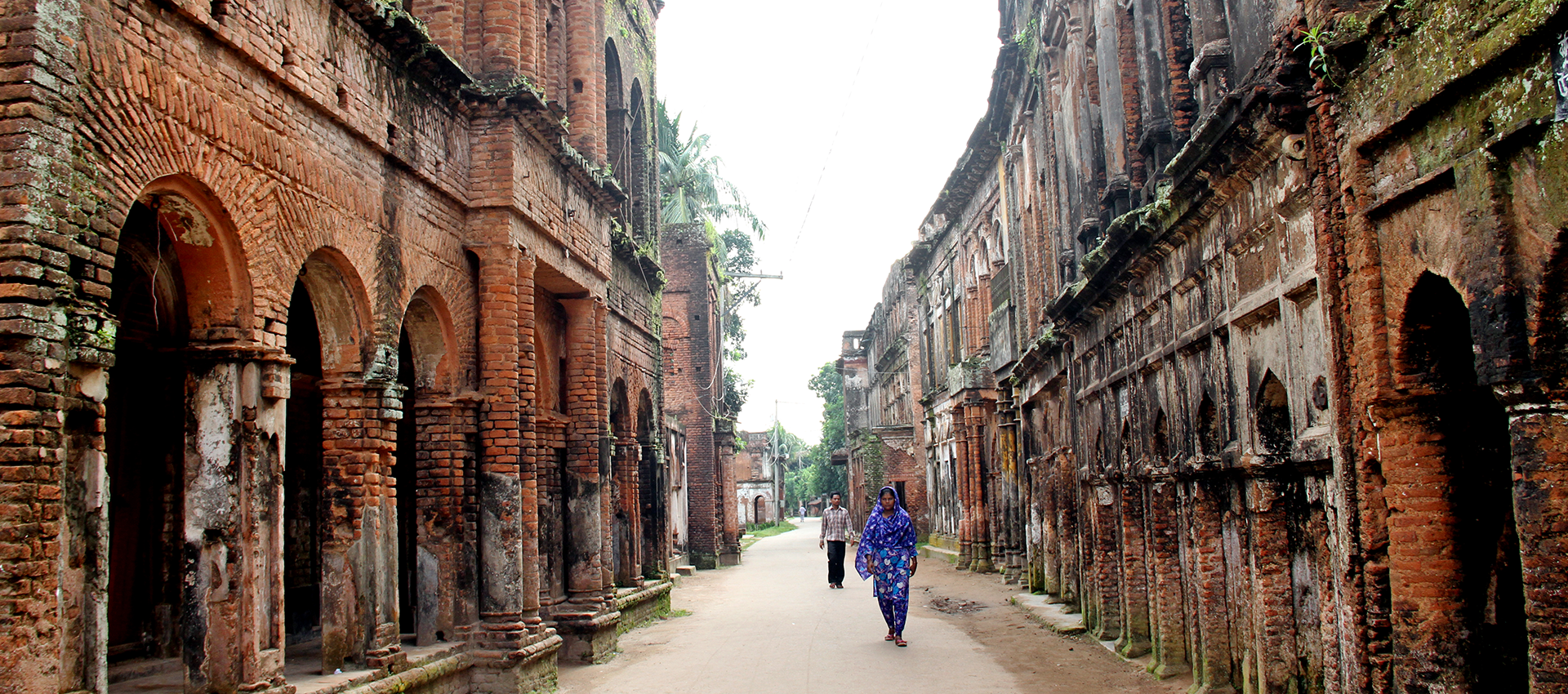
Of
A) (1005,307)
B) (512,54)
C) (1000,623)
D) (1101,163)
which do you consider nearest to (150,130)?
(512,54)

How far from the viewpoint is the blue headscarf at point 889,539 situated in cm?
1291

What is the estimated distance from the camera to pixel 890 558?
12930mm

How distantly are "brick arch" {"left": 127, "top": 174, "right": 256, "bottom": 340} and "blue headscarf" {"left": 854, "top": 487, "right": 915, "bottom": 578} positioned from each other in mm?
7691

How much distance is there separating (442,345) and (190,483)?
3.74 metres

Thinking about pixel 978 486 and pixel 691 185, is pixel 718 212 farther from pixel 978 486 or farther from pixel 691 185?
pixel 978 486

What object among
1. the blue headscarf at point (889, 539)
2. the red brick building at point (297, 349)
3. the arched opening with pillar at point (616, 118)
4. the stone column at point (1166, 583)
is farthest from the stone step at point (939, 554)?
the stone column at point (1166, 583)

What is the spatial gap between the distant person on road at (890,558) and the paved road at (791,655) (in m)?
0.39

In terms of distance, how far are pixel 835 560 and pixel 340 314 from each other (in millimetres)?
13355

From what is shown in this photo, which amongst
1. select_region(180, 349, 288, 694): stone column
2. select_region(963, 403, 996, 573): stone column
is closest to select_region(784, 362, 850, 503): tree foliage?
select_region(963, 403, 996, 573): stone column

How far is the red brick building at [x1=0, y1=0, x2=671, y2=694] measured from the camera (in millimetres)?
5051

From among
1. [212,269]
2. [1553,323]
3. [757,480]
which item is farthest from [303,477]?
[757,480]

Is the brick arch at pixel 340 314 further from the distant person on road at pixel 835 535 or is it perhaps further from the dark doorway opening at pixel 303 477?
the distant person on road at pixel 835 535

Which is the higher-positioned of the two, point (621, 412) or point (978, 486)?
point (621, 412)

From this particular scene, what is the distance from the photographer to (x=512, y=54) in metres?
11.1
